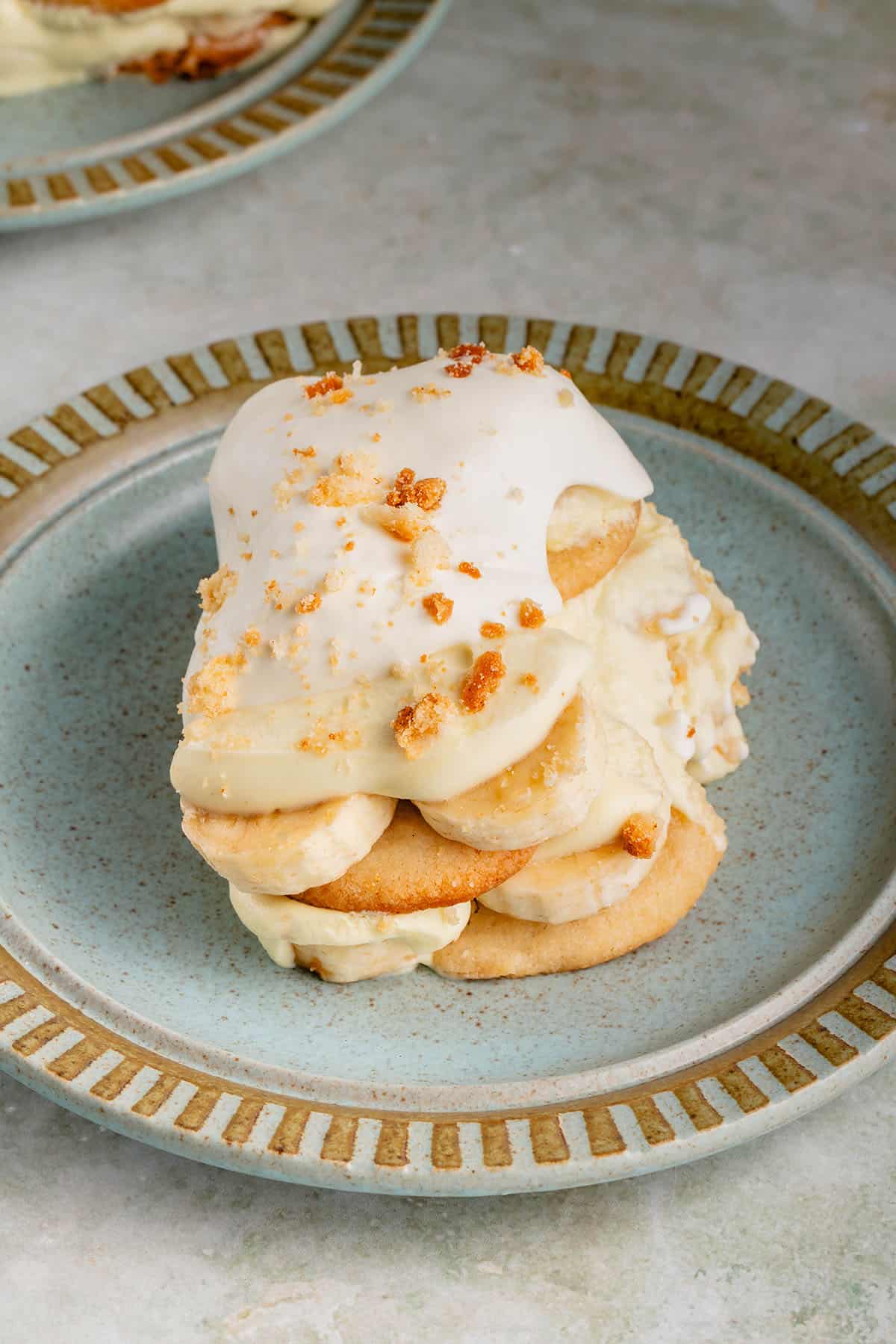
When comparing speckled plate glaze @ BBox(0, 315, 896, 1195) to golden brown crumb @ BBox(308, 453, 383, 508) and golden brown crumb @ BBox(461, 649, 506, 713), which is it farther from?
golden brown crumb @ BBox(308, 453, 383, 508)

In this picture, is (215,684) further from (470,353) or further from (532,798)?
(470,353)

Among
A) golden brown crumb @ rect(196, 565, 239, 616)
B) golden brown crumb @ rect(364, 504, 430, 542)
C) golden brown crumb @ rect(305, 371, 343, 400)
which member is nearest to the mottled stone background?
golden brown crumb @ rect(196, 565, 239, 616)

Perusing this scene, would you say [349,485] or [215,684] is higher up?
[349,485]

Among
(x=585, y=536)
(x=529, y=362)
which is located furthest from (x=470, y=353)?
(x=585, y=536)

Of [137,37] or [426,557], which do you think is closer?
[426,557]

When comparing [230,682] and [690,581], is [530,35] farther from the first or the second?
[230,682]

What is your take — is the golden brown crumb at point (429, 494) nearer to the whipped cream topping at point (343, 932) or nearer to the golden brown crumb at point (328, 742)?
the golden brown crumb at point (328, 742)

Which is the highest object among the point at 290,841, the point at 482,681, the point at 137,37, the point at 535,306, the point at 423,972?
the point at 137,37
